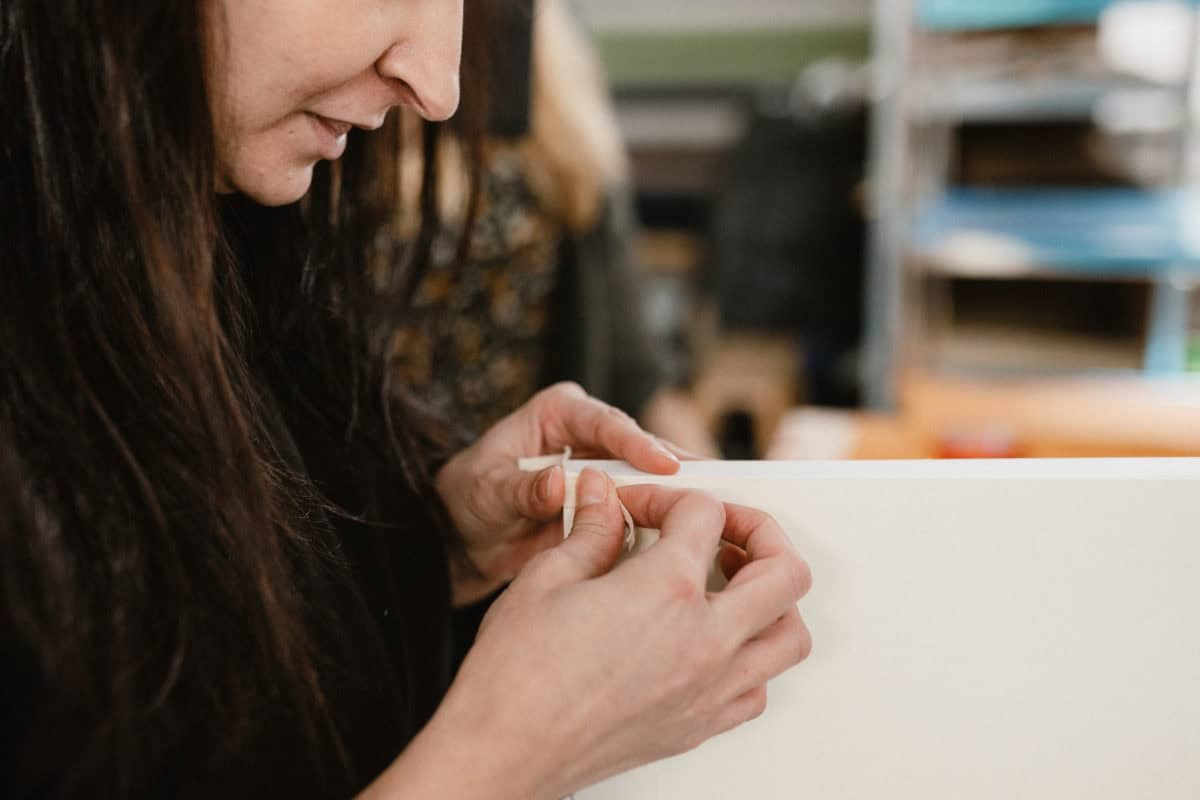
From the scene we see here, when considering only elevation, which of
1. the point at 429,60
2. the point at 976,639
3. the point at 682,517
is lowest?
the point at 976,639

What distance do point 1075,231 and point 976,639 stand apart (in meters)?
2.01

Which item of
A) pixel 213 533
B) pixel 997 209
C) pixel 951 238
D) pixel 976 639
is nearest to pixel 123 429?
pixel 213 533

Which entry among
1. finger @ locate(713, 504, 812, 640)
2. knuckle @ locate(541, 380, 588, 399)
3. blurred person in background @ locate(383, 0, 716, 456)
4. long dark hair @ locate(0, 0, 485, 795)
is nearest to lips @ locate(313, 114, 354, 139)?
long dark hair @ locate(0, 0, 485, 795)

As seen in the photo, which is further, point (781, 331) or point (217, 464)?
point (781, 331)

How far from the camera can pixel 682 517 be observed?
56 cm

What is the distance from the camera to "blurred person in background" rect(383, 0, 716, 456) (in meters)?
1.46

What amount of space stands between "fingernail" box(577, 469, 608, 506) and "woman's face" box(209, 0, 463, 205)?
23cm

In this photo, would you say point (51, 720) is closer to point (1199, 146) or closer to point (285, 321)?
point (285, 321)

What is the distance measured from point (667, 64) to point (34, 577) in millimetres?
3499

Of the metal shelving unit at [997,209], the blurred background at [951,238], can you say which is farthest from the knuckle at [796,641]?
the metal shelving unit at [997,209]

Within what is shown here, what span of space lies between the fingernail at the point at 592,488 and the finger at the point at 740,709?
0.13m

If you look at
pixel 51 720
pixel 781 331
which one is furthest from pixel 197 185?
pixel 781 331

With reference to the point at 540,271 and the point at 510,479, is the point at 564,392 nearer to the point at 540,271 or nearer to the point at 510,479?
the point at 510,479

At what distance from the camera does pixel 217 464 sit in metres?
0.51
